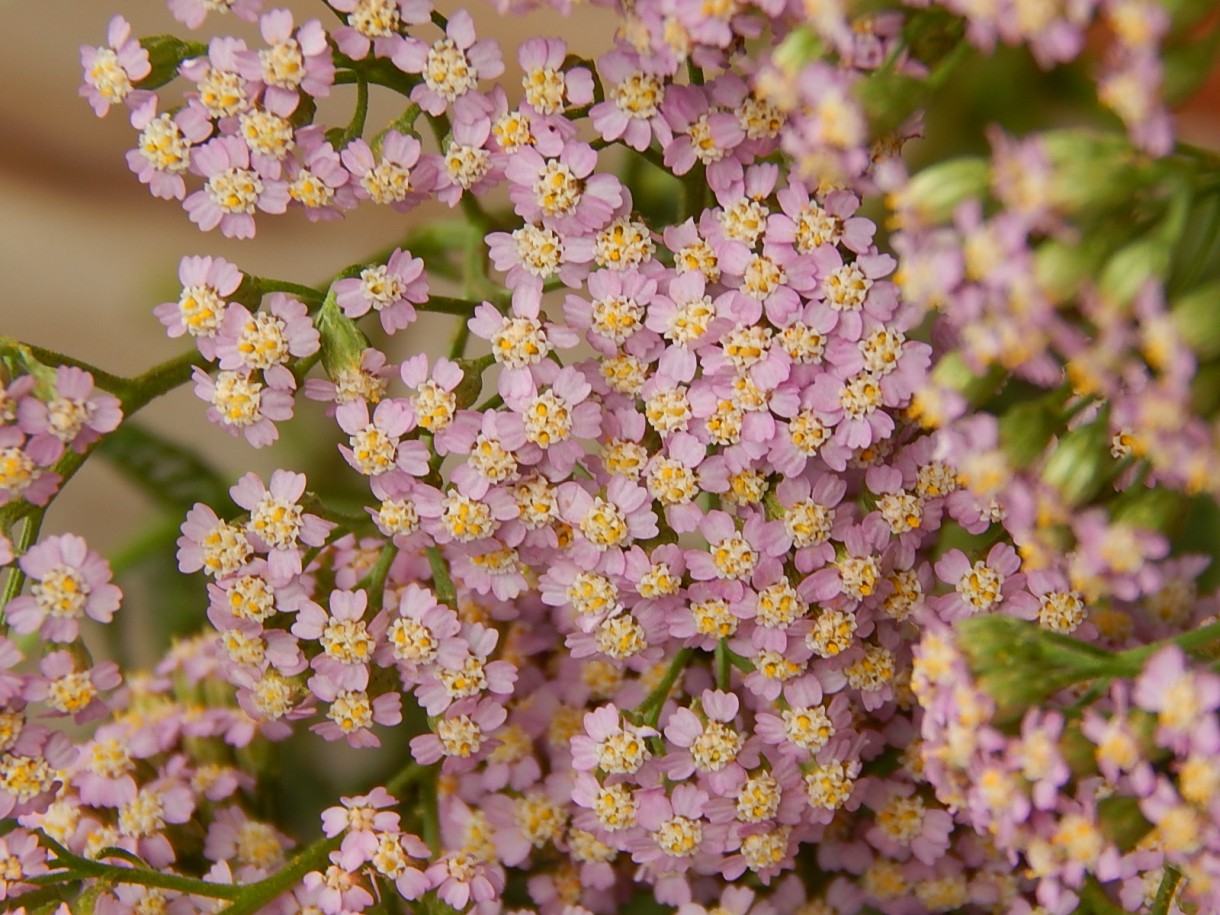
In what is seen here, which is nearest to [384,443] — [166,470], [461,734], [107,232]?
[461,734]

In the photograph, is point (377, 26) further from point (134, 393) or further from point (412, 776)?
point (412, 776)

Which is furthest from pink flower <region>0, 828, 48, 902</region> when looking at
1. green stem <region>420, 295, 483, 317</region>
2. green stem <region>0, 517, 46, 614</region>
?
green stem <region>420, 295, 483, 317</region>

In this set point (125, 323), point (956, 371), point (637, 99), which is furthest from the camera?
point (125, 323)

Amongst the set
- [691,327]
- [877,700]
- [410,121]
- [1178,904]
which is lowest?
[1178,904]

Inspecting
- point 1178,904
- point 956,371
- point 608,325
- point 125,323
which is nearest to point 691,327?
point 608,325

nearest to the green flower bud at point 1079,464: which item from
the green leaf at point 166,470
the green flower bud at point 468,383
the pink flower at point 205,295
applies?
the green flower bud at point 468,383

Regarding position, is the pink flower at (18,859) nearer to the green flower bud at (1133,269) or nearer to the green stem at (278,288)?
the green stem at (278,288)

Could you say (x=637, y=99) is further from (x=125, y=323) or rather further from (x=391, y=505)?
(x=125, y=323)
